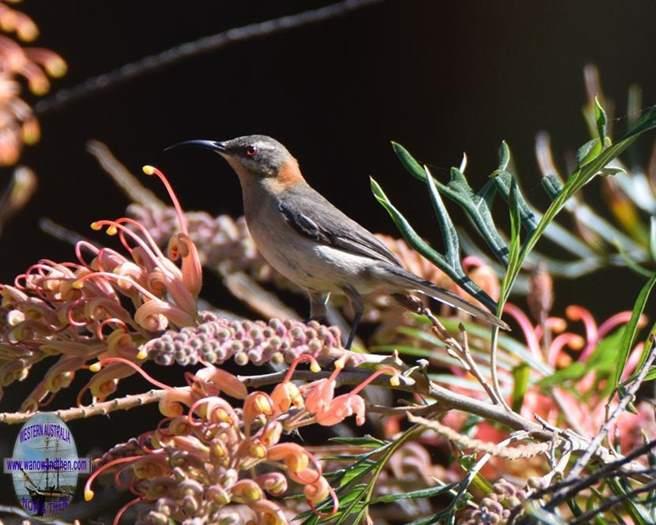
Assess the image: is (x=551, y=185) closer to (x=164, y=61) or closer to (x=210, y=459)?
(x=210, y=459)

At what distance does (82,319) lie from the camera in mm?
1035

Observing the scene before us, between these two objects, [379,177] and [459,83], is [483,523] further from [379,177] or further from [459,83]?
[459,83]

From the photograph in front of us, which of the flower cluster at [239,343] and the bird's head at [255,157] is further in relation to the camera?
the bird's head at [255,157]

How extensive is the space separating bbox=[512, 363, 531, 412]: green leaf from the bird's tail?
0.06 meters

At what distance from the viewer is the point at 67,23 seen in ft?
14.5

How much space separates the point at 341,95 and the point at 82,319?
12.3 ft

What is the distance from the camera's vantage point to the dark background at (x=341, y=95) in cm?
417

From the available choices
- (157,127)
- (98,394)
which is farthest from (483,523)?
(157,127)

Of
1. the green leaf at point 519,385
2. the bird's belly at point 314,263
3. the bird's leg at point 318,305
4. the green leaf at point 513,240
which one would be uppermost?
the bird's belly at point 314,263

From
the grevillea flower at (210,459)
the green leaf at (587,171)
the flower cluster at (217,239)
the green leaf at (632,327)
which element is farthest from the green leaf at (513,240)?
the flower cluster at (217,239)

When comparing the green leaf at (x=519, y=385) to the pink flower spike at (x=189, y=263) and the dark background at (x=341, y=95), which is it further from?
the dark background at (x=341, y=95)

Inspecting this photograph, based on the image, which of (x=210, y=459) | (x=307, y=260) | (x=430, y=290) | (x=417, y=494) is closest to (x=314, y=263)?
(x=307, y=260)

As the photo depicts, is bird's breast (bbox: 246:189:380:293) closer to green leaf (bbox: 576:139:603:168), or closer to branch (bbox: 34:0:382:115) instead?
branch (bbox: 34:0:382:115)

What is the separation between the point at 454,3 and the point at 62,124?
1.86 metres
